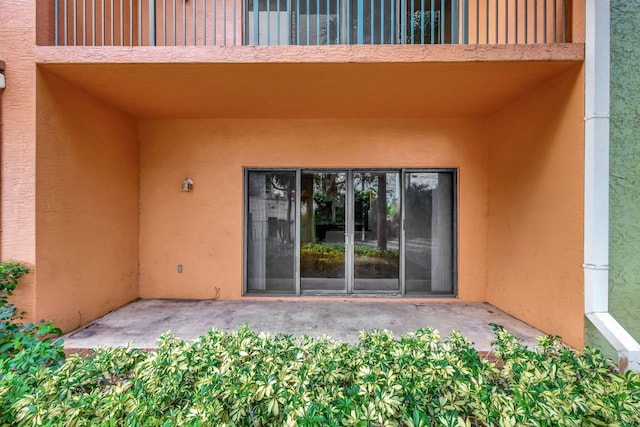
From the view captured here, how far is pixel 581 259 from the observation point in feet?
9.53

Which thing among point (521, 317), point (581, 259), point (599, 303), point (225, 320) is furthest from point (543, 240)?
point (225, 320)

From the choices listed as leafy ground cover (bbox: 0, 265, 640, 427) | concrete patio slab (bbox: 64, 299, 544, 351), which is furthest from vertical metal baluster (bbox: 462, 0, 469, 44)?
leafy ground cover (bbox: 0, 265, 640, 427)

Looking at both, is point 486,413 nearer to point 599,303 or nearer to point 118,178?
point 599,303

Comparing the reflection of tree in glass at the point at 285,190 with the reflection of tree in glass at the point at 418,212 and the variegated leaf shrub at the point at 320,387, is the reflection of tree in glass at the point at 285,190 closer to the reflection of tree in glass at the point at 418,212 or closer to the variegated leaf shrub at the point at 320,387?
the reflection of tree in glass at the point at 418,212

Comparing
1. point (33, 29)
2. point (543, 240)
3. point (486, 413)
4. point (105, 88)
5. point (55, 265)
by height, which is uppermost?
point (33, 29)

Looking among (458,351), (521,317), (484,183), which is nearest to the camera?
(458,351)

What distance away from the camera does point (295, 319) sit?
3754 millimetres

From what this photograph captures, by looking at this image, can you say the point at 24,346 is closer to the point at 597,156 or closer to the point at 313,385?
the point at 313,385

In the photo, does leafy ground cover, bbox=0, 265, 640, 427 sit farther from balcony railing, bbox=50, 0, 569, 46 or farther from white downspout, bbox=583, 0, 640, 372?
balcony railing, bbox=50, 0, 569, 46

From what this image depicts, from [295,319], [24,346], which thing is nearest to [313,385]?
[24,346]

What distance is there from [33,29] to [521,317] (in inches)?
261

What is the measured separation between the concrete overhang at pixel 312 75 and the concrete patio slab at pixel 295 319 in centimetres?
290

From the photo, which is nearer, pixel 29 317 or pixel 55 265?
pixel 29 317

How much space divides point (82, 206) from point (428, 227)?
4.90 m
